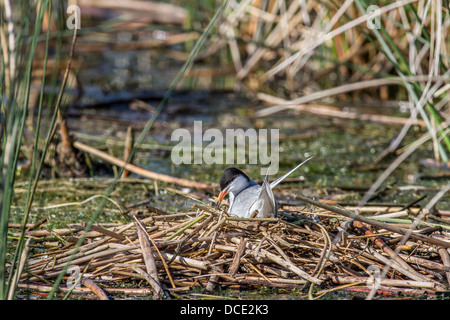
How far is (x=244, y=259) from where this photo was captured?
2527mm

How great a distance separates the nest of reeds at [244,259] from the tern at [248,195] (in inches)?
2.6

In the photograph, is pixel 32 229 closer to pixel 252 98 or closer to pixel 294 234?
pixel 294 234

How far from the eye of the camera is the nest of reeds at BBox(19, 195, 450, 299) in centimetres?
242

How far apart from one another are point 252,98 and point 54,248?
417 cm

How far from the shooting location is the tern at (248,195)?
2.56 m

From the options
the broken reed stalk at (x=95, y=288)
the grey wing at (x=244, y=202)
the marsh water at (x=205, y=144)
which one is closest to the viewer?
the broken reed stalk at (x=95, y=288)

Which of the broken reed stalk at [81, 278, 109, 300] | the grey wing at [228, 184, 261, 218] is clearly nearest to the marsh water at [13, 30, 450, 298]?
the grey wing at [228, 184, 261, 218]

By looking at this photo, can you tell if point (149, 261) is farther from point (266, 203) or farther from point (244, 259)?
point (266, 203)

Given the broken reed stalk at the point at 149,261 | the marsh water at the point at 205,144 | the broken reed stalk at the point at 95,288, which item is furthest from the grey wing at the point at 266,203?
the broken reed stalk at the point at 95,288

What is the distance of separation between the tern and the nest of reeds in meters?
0.07

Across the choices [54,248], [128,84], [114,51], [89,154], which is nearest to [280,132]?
[89,154]

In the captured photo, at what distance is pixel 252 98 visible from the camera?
21.8ft

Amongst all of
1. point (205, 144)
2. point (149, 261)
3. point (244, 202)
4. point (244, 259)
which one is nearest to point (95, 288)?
point (149, 261)

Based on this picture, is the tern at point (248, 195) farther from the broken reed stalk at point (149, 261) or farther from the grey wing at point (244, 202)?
the broken reed stalk at point (149, 261)
